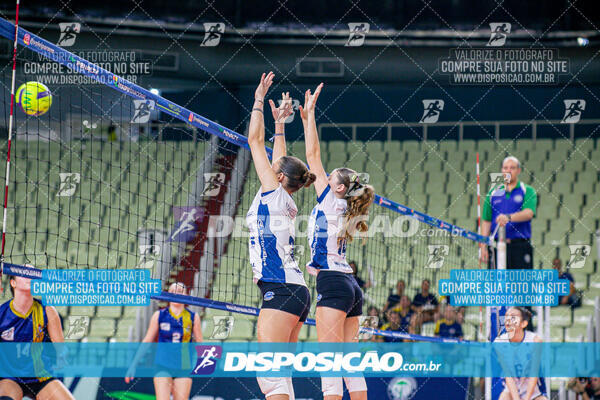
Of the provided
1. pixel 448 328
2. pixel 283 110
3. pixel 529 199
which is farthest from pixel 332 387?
pixel 448 328

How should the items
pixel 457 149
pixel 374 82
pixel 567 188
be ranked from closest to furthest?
pixel 567 188, pixel 457 149, pixel 374 82

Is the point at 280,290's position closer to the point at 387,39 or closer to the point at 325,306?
the point at 325,306

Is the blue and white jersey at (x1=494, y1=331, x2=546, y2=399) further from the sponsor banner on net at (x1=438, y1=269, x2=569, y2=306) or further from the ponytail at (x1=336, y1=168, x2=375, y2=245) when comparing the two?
the ponytail at (x1=336, y1=168, x2=375, y2=245)

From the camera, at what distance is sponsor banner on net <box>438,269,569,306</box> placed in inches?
328

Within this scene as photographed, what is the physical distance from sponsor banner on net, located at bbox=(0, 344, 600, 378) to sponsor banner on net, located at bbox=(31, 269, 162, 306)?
2.34ft

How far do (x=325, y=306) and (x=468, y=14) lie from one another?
1250 cm

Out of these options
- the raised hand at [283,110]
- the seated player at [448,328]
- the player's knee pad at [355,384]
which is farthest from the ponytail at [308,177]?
the seated player at [448,328]

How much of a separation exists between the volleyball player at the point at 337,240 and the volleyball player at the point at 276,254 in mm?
310

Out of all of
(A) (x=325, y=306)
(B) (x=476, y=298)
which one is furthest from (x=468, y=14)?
(A) (x=325, y=306)

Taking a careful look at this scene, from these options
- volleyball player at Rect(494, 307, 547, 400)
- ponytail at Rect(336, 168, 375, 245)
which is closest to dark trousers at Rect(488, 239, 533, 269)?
volleyball player at Rect(494, 307, 547, 400)

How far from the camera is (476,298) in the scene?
27.9ft

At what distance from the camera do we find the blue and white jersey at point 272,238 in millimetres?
4641

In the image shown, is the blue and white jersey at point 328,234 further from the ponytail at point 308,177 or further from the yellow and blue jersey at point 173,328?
the yellow and blue jersey at point 173,328

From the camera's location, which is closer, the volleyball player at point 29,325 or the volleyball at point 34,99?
the volleyball player at point 29,325
